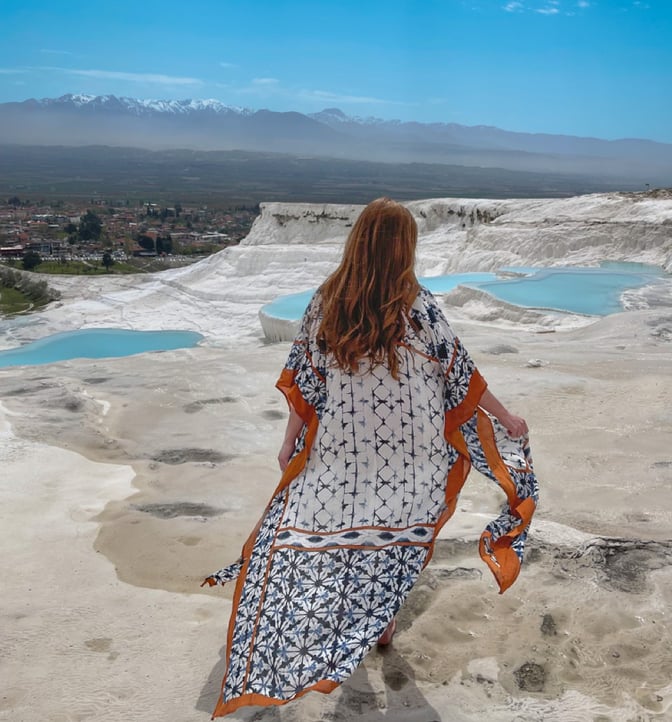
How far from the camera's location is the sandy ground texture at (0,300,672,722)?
2.35m

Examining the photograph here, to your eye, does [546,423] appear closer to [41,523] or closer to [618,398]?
[618,398]

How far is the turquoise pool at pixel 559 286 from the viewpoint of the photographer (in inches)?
534

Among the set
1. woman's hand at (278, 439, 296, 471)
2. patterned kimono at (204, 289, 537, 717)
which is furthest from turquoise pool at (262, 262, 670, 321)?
woman's hand at (278, 439, 296, 471)

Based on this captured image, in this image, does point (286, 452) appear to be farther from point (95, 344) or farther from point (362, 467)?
point (95, 344)

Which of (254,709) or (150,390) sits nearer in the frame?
(254,709)

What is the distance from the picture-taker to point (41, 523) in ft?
12.1

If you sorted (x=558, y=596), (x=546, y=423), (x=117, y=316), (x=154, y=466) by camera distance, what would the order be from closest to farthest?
(x=558, y=596), (x=154, y=466), (x=546, y=423), (x=117, y=316)

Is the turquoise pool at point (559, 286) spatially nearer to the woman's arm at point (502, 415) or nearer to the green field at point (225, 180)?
the woman's arm at point (502, 415)

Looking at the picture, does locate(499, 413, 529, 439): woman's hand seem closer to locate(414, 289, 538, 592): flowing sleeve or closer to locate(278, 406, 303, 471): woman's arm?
locate(414, 289, 538, 592): flowing sleeve

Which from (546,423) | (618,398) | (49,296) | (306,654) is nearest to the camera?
(306,654)

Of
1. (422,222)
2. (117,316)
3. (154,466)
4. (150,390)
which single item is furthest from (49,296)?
(154,466)

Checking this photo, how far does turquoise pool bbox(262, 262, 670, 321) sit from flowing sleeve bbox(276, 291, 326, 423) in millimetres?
10995

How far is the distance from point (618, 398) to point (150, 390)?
11.9ft

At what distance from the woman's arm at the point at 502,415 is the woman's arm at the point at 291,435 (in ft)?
1.73
